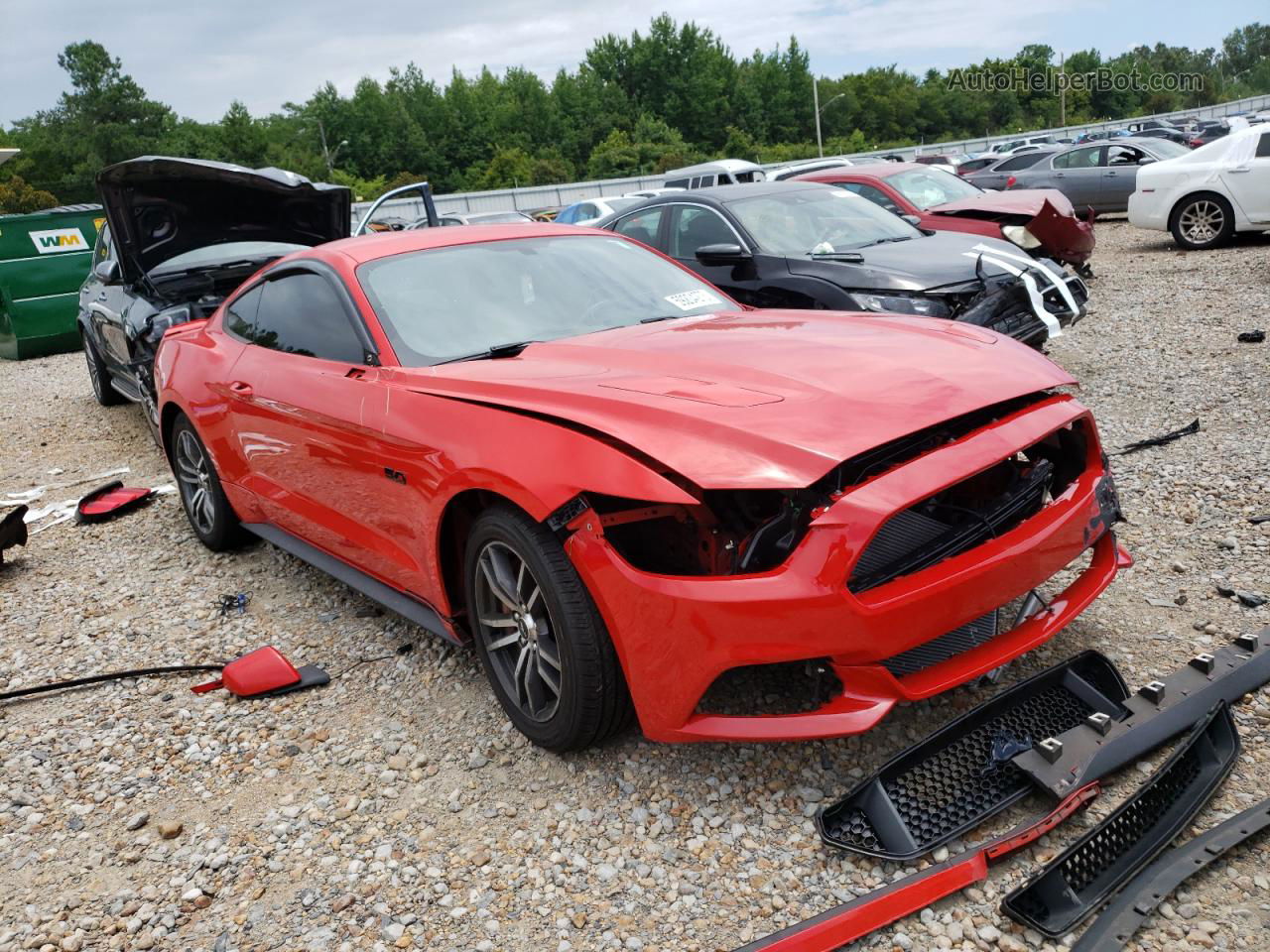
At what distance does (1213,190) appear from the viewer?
1184cm

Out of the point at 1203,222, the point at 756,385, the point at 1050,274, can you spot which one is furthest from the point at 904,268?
the point at 1203,222

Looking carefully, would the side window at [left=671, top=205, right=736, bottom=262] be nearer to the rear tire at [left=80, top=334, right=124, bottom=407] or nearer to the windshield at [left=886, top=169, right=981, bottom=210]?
the windshield at [left=886, top=169, right=981, bottom=210]

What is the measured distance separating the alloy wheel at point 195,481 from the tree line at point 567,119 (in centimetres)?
6256

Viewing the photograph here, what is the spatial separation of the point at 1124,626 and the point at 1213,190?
10.7m

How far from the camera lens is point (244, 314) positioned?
4652mm

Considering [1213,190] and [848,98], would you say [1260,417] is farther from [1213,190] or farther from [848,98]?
[848,98]

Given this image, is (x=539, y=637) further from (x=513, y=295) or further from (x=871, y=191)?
(x=871, y=191)

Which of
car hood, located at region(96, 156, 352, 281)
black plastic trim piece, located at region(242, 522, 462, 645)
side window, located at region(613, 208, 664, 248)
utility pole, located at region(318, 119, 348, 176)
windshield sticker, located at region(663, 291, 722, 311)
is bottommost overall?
black plastic trim piece, located at region(242, 522, 462, 645)

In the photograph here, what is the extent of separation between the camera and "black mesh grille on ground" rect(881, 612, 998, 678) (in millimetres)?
2502

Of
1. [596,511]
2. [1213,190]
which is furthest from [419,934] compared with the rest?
[1213,190]

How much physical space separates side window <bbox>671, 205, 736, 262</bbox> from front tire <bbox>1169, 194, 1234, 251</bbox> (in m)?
7.77

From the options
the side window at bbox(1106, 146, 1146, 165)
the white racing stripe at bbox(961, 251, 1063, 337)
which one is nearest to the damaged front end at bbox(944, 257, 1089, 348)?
the white racing stripe at bbox(961, 251, 1063, 337)

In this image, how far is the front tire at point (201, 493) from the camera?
501 cm

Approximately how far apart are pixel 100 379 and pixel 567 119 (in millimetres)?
89150
